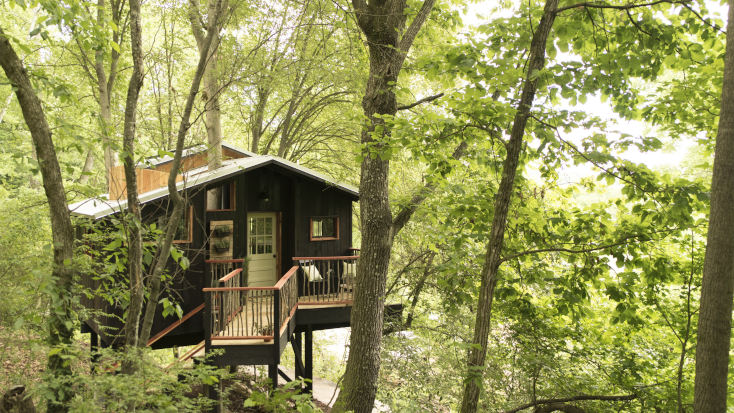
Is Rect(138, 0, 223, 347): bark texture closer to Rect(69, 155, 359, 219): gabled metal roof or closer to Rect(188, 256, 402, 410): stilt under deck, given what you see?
Rect(188, 256, 402, 410): stilt under deck

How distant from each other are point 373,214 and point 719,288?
360cm

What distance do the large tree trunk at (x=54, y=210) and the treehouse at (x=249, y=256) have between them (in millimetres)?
3007

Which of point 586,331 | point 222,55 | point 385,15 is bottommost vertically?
point 586,331

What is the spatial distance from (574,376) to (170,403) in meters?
5.13

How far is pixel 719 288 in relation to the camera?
2846mm

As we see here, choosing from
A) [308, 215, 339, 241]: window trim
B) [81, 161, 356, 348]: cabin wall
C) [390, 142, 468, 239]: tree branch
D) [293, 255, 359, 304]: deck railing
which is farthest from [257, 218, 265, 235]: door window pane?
[390, 142, 468, 239]: tree branch

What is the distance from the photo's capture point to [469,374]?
3461 millimetres

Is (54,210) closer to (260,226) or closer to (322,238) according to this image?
(260,226)

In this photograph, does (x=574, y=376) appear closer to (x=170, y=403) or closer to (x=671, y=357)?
(x=671, y=357)

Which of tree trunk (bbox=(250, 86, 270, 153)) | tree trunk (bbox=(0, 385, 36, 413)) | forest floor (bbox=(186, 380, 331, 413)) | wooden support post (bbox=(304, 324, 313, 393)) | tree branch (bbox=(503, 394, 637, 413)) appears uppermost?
tree trunk (bbox=(250, 86, 270, 153))

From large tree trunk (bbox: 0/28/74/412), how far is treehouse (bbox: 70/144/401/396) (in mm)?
3007

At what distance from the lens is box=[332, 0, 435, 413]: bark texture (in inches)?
209

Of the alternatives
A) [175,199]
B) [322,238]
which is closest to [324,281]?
[322,238]

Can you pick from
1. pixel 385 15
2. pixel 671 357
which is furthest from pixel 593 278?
pixel 385 15
